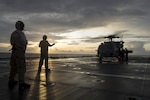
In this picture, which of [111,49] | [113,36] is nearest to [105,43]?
[111,49]

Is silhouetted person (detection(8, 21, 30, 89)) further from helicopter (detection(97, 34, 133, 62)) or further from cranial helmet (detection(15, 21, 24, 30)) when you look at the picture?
helicopter (detection(97, 34, 133, 62))

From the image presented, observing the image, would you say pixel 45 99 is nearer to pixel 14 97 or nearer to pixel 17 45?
pixel 14 97

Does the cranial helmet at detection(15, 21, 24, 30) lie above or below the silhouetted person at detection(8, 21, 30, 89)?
above

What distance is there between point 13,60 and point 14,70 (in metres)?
0.37

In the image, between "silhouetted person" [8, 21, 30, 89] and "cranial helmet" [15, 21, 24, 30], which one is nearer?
"silhouetted person" [8, 21, 30, 89]

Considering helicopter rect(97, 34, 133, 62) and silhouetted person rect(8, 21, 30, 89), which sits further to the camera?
helicopter rect(97, 34, 133, 62)

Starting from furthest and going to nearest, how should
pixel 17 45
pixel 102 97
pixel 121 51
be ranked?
pixel 121 51
pixel 17 45
pixel 102 97

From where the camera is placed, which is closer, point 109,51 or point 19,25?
point 19,25

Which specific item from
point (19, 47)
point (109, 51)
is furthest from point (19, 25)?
point (109, 51)

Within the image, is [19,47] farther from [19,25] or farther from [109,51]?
[109,51]

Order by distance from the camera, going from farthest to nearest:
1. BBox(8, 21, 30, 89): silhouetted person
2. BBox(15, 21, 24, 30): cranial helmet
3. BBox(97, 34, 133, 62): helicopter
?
BBox(97, 34, 133, 62): helicopter, BBox(15, 21, 24, 30): cranial helmet, BBox(8, 21, 30, 89): silhouetted person

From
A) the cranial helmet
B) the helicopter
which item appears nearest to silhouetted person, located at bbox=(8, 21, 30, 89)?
the cranial helmet

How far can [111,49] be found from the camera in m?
30.0

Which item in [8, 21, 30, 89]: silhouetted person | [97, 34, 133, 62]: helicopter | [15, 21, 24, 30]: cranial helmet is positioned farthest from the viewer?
[97, 34, 133, 62]: helicopter
